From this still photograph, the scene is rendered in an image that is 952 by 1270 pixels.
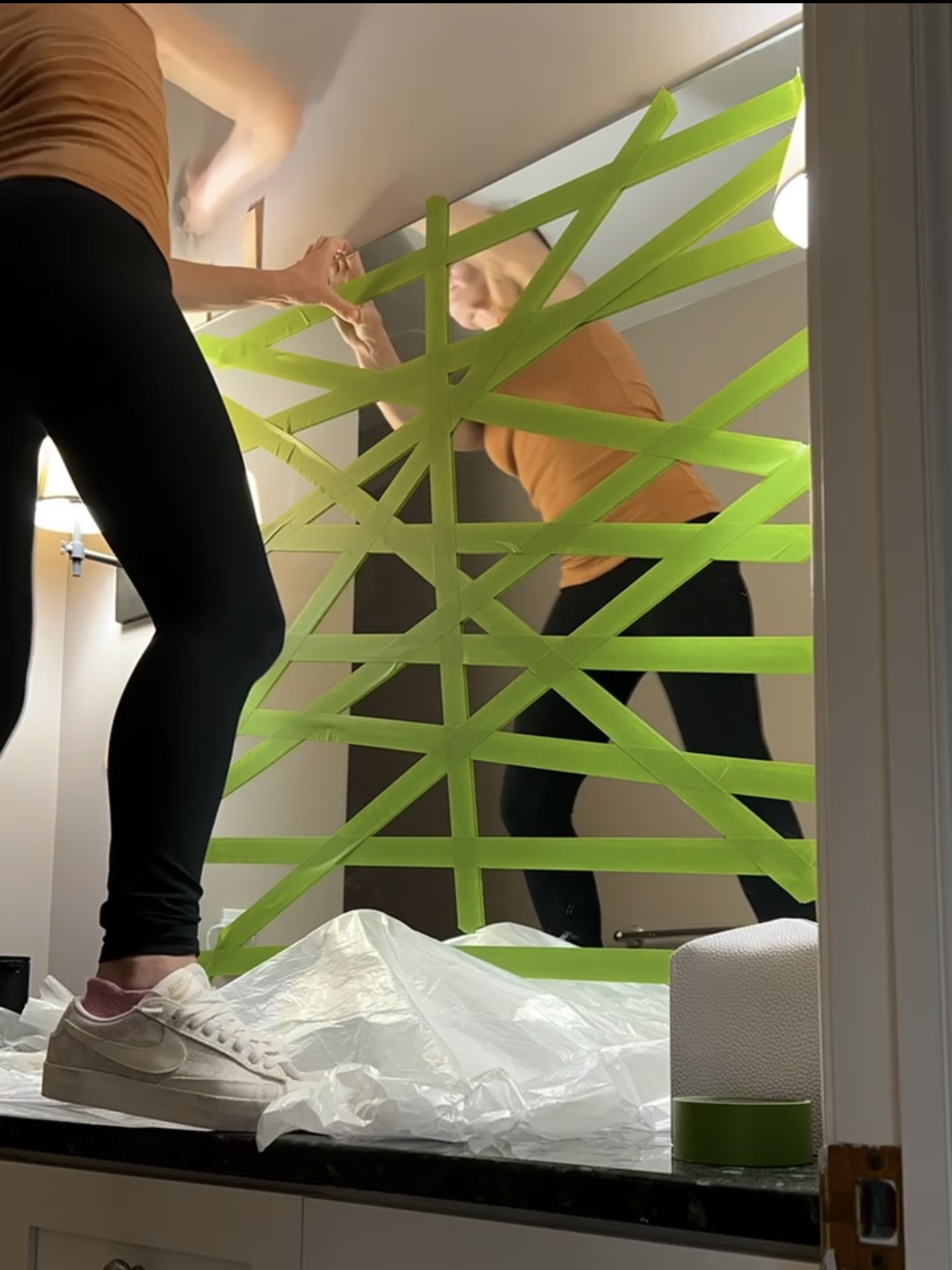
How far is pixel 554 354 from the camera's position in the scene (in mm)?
1347

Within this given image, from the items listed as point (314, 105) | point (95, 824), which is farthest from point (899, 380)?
point (95, 824)

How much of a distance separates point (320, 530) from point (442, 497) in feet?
0.62

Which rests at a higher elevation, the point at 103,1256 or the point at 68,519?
the point at 68,519

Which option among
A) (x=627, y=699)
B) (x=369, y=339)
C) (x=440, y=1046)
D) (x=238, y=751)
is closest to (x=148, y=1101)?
(x=440, y=1046)

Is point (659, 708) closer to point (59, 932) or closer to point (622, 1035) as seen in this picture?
point (622, 1035)

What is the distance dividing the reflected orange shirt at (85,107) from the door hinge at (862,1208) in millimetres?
799

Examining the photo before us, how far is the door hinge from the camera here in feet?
1.98

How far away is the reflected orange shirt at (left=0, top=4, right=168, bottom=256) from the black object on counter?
34.8 inches

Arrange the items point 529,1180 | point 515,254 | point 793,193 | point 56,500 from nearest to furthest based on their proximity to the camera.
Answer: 1. point 529,1180
2. point 793,193
3. point 515,254
4. point 56,500

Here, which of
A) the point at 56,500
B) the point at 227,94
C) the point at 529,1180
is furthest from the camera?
the point at 56,500

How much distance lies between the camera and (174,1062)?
921 millimetres

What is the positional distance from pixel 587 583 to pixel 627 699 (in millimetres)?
124

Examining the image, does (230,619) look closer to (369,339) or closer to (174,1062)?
(174,1062)

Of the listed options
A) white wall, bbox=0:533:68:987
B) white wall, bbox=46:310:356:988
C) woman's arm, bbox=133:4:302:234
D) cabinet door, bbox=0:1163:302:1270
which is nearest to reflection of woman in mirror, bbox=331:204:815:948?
white wall, bbox=46:310:356:988
